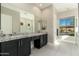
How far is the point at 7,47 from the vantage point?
1728mm

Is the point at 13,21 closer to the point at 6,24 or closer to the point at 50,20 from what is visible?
the point at 6,24

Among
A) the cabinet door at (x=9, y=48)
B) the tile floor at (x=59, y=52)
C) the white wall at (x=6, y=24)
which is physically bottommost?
the tile floor at (x=59, y=52)

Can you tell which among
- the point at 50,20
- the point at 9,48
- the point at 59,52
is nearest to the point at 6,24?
the point at 9,48

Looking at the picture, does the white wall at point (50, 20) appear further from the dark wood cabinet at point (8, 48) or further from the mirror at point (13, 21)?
the dark wood cabinet at point (8, 48)

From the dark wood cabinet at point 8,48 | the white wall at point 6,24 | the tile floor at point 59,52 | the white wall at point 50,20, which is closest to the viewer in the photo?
Result: the dark wood cabinet at point 8,48

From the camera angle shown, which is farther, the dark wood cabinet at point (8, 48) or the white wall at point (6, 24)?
the white wall at point (6, 24)

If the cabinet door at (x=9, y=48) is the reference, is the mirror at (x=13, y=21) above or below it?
above

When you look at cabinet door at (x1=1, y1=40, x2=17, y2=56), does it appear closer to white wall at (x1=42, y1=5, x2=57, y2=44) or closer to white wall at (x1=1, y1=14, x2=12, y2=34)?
white wall at (x1=1, y1=14, x2=12, y2=34)

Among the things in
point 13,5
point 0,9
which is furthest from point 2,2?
point 13,5

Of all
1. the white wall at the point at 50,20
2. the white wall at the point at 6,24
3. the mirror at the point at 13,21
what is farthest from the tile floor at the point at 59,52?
the white wall at the point at 50,20

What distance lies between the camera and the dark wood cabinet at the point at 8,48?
164 cm

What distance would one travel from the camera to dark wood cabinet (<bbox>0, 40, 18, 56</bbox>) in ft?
5.38

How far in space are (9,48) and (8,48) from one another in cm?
2

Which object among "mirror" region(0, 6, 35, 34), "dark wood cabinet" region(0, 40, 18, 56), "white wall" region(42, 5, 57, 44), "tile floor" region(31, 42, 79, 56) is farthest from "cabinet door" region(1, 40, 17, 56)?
"white wall" region(42, 5, 57, 44)
